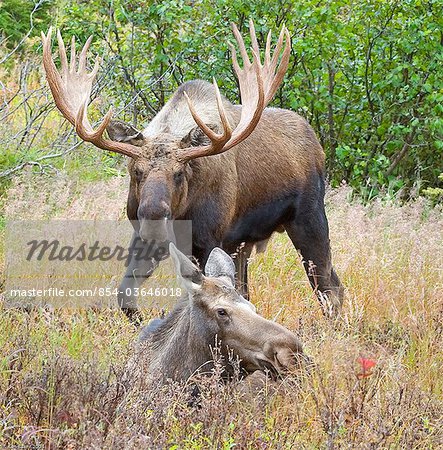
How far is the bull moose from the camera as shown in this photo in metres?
6.56

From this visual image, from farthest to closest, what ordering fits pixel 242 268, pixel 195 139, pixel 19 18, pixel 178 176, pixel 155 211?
pixel 19 18
pixel 242 268
pixel 195 139
pixel 178 176
pixel 155 211

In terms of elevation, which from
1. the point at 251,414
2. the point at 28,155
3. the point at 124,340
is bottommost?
the point at 28,155

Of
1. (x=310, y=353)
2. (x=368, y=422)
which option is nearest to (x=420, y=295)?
(x=310, y=353)

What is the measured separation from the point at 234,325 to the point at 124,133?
6.90 ft

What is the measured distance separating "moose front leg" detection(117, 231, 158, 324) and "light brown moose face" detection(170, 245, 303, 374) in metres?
1.44

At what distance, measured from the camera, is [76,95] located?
7223mm

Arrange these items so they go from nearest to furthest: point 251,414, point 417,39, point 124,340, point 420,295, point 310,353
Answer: point 251,414, point 310,353, point 124,340, point 420,295, point 417,39

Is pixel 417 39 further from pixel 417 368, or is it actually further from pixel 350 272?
pixel 417 368

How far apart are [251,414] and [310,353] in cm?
112

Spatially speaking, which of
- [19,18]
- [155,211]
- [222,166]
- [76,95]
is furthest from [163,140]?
[19,18]

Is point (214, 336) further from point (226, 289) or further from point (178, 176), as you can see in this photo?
point (178, 176)

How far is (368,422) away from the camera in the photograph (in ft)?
14.7

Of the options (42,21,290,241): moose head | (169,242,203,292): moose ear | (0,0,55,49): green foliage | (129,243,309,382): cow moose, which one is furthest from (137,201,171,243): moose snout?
(0,0,55,49): green foliage

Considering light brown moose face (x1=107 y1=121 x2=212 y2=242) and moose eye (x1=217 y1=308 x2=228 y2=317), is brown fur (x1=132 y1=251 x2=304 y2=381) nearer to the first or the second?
moose eye (x1=217 y1=308 x2=228 y2=317)
